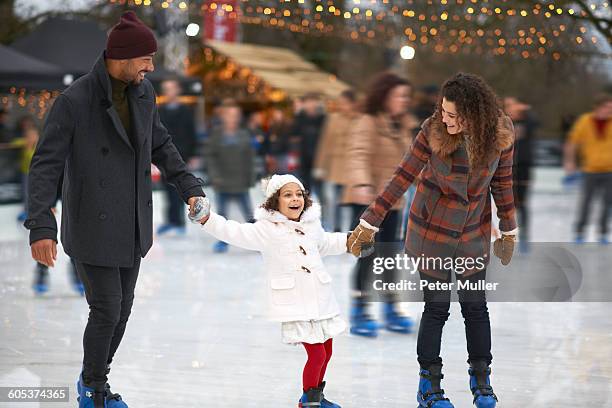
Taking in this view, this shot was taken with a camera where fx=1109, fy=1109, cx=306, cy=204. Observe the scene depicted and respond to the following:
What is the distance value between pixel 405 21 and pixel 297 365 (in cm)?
1115

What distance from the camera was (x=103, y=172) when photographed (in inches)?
156

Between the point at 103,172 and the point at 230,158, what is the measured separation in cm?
675

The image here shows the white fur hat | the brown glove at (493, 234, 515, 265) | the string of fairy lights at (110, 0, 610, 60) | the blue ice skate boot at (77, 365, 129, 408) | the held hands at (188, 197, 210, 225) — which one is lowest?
the blue ice skate boot at (77, 365, 129, 408)

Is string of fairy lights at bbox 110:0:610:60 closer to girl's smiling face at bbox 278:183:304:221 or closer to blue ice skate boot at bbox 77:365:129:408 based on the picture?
girl's smiling face at bbox 278:183:304:221

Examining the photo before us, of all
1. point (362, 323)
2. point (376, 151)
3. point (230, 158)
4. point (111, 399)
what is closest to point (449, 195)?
point (111, 399)

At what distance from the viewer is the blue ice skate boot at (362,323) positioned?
5859 millimetres

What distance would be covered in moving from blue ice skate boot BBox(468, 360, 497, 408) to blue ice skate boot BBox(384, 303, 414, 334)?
1612 mm

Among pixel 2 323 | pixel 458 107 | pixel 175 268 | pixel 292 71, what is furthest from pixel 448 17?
pixel 292 71

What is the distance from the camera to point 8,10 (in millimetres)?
20188

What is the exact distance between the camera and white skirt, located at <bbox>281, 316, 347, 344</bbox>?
4188 millimetres

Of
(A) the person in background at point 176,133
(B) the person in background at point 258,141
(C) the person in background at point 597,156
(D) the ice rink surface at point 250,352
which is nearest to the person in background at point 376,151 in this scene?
(D) the ice rink surface at point 250,352

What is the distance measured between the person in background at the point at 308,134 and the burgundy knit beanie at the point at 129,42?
778 centimetres

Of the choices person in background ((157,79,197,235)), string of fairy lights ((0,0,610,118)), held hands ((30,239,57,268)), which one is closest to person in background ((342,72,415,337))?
Answer: held hands ((30,239,57,268))

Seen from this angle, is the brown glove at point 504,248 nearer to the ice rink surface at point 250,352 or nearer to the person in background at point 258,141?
the ice rink surface at point 250,352
